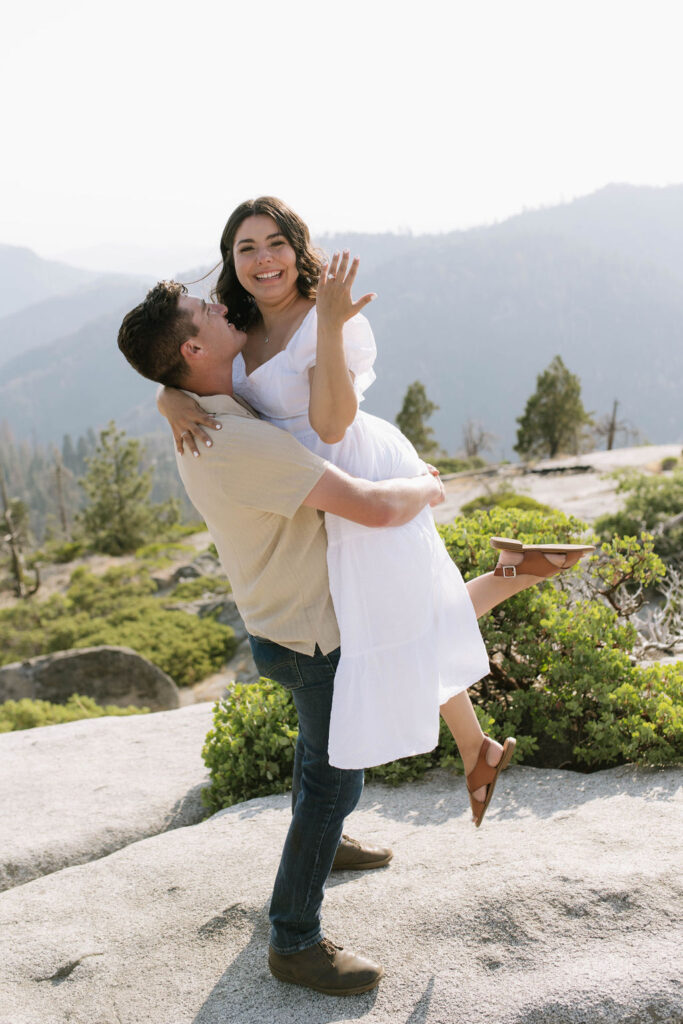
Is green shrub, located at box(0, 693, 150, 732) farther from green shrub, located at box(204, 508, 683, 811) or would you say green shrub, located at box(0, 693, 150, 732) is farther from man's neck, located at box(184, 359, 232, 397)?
man's neck, located at box(184, 359, 232, 397)

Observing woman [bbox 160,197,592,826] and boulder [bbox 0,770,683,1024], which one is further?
boulder [bbox 0,770,683,1024]

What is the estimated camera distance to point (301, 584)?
2121 millimetres

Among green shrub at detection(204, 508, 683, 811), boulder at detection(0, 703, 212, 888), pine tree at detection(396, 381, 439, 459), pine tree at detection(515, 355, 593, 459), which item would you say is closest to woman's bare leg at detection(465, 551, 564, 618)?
green shrub at detection(204, 508, 683, 811)

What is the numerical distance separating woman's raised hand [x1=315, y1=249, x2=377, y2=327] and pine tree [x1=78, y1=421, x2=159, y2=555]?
2539 centimetres

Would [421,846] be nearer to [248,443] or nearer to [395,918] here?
[395,918]

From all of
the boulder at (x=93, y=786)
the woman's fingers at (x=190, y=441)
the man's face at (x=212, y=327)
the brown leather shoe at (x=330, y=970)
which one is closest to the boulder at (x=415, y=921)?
the brown leather shoe at (x=330, y=970)

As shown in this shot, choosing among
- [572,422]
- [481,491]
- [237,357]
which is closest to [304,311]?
[237,357]

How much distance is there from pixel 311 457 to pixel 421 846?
1.96 meters

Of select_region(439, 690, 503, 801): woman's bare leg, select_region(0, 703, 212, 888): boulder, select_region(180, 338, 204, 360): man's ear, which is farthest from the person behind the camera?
select_region(0, 703, 212, 888): boulder

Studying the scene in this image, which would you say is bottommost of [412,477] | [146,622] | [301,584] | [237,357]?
[146,622]

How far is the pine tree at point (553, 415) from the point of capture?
1300 inches

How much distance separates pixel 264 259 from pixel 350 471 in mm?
641

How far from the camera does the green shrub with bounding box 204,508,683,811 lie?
372 cm

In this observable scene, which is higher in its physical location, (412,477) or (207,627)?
(412,477)
